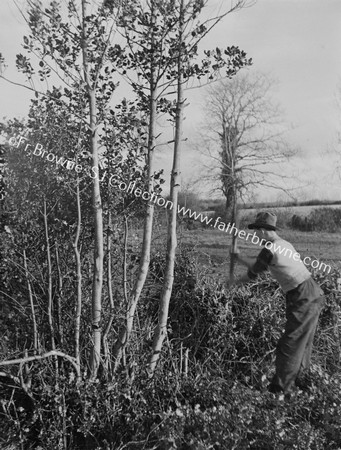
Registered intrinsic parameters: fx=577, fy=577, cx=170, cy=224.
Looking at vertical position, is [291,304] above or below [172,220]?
below

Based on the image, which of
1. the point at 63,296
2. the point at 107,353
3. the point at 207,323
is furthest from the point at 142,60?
the point at 207,323

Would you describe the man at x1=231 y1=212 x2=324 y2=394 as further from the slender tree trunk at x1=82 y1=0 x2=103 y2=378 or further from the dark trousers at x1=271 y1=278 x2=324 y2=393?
the slender tree trunk at x1=82 y1=0 x2=103 y2=378

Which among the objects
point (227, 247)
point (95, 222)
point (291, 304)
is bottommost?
point (291, 304)

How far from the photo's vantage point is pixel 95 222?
193 inches

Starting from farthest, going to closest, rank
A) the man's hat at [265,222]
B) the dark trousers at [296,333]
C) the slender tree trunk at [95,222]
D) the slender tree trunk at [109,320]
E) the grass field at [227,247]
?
1. the grass field at [227,247]
2. the man's hat at [265,222]
3. the dark trousers at [296,333]
4. the slender tree trunk at [109,320]
5. the slender tree trunk at [95,222]

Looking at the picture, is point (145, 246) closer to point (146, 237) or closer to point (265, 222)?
point (146, 237)

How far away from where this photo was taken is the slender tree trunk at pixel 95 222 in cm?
489

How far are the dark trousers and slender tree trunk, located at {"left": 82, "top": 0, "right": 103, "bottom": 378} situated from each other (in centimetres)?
170

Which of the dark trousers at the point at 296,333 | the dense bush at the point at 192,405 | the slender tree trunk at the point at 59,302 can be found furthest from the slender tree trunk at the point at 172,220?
the dark trousers at the point at 296,333

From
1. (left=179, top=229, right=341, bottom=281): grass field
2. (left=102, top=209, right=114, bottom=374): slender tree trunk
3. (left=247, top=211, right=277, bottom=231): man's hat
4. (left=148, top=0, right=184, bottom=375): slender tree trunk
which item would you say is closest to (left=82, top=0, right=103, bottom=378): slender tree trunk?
(left=102, top=209, right=114, bottom=374): slender tree trunk

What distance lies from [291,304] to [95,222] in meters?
2.03

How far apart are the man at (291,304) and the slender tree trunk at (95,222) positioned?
1.55 metres

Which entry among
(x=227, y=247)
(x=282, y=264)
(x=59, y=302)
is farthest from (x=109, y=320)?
(x=227, y=247)

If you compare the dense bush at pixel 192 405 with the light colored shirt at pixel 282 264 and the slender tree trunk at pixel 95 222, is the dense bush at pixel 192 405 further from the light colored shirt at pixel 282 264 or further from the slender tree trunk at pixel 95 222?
the light colored shirt at pixel 282 264
